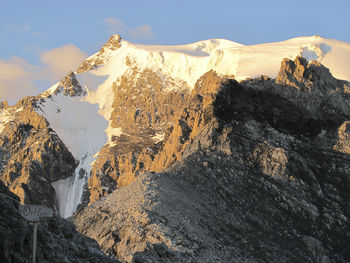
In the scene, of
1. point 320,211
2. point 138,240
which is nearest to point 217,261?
point 138,240

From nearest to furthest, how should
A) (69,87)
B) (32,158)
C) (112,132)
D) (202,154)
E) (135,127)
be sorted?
(202,154) < (32,158) < (135,127) < (112,132) < (69,87)

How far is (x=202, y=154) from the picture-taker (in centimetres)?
8981

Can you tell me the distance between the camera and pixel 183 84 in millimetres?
174500

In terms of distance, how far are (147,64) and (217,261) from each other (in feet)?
431

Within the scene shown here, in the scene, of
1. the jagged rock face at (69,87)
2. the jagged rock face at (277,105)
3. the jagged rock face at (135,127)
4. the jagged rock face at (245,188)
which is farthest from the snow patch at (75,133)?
the jagged rock face at (245,188)

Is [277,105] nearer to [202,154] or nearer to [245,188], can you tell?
[202,154]

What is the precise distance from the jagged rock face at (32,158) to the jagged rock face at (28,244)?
10119 cm

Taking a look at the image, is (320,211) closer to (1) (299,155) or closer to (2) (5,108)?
(1) (299,155)

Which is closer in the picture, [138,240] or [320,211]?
[138,240]

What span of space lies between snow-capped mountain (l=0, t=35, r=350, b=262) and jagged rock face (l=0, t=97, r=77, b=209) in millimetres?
375

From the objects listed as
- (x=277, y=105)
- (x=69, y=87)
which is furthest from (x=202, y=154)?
(x=69, y=87)

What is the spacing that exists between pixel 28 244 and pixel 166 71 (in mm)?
153233

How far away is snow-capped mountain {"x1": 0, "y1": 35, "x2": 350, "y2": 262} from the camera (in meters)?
70.2

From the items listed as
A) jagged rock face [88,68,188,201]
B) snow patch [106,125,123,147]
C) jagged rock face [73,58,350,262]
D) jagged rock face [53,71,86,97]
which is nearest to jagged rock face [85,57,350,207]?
jagged rock face [73,58,350,262]
